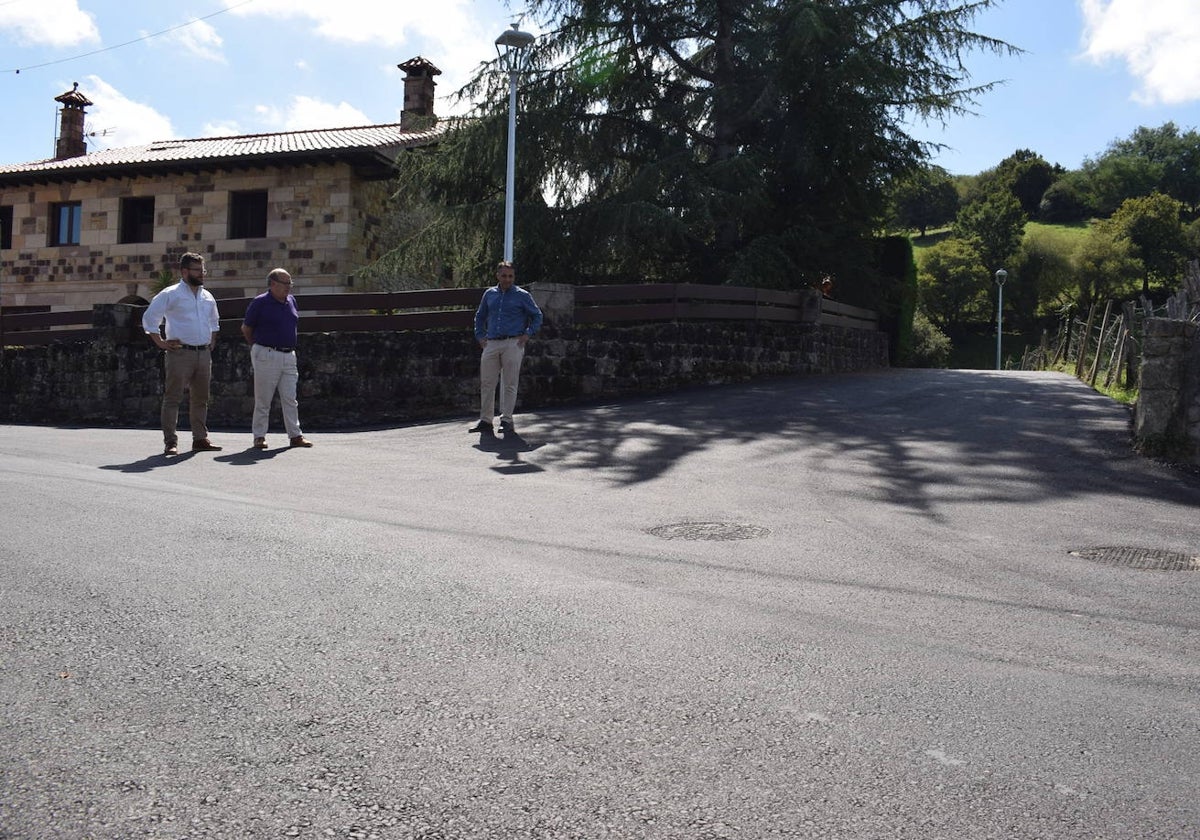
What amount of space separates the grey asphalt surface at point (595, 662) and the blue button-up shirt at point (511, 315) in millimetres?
4125

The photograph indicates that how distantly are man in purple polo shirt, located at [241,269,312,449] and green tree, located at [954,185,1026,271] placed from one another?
63.7 m

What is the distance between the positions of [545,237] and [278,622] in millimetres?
15304

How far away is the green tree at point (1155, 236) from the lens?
66.6 metres

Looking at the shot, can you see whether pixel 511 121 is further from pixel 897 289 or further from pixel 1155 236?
pixel 1155 236

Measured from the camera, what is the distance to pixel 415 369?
14.6m

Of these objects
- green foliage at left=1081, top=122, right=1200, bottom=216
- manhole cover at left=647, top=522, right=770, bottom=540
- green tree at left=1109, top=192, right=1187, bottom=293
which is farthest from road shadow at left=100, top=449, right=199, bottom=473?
green foliage at left=1081, top=122, right=1200, bottom=216

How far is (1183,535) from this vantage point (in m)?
5.96

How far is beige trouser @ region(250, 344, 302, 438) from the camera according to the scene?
10.3 meters

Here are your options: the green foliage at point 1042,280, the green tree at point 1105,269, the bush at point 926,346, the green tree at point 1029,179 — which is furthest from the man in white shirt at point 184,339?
the green tree at point 1029,179

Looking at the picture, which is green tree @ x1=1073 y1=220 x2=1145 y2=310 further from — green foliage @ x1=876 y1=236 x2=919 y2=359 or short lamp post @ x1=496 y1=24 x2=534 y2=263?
short lamp post @ x1=496 y1=24 x2=534 y2=263

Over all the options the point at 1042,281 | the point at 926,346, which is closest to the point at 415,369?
the point at 926,346

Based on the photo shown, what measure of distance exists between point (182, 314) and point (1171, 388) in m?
9.19

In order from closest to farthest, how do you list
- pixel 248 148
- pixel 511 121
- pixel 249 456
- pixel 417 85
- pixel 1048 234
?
pixel 249 456 → pixel 511 121 → pixel 248 148 → pixel 417 85 → pixel 1048 234

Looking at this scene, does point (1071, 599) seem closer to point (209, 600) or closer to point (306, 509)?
point (209, 600)
